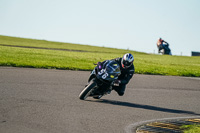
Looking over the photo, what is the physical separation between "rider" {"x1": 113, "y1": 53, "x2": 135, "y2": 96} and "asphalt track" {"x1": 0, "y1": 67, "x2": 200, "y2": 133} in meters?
0.49

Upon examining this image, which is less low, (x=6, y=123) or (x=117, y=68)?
Result: (x=117, y=68)

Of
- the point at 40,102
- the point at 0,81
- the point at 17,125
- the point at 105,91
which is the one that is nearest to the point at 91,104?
the point at 105,91

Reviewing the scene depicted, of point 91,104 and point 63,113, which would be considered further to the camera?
point 91,104

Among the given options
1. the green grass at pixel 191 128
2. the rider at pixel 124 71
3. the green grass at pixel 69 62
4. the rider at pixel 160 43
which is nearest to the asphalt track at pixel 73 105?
the rider at pixel 124 71

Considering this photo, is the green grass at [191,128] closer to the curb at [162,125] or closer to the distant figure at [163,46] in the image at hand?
the curb at [162,125]

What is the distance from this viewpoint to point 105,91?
9.88 m

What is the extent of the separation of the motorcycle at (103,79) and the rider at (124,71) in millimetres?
A: 301

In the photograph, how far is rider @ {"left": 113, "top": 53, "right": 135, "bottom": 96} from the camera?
9914 millimetres

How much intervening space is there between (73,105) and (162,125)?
2.37 meters

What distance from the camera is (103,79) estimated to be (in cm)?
943

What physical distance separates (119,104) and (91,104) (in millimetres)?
926

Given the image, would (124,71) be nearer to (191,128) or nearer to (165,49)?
(191,128)

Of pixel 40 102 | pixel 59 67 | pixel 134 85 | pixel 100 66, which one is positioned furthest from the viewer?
pixel 59 67

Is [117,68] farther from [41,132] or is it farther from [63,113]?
[41,132]
